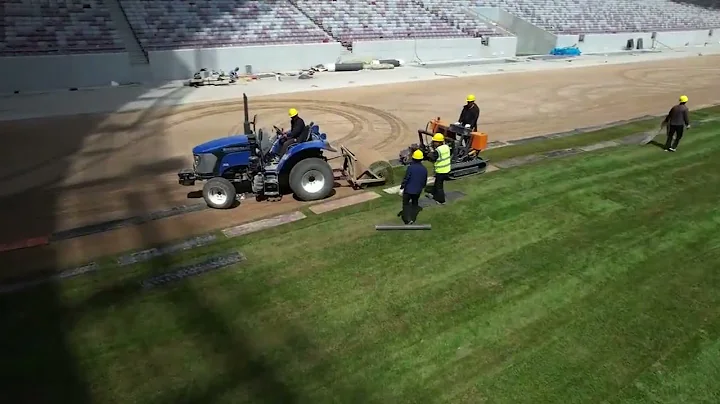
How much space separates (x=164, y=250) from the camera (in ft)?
25.4

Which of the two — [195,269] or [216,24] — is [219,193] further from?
[216,24]

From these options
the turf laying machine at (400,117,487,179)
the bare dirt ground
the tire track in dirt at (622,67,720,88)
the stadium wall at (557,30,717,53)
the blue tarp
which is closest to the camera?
the bare dirt ground

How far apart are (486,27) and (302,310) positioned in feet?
131

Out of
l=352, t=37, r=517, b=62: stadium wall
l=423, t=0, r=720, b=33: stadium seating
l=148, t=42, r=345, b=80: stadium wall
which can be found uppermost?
l=423, t=0, r=720, b=33: stadium seating

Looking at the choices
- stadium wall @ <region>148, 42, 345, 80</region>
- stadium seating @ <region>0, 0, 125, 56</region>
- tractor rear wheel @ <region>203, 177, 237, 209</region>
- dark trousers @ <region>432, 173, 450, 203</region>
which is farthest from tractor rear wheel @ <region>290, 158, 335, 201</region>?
stadium seating @ <region>0, 0, 125, 56</region>

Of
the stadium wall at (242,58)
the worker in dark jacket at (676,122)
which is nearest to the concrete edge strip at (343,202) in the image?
the worker in dark jacket at (676,122)

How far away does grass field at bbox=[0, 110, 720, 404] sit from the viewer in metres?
4.92

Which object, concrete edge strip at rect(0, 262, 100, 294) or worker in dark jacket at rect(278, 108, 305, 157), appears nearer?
concrete edge strip at rect(0, 262, 100, 294)

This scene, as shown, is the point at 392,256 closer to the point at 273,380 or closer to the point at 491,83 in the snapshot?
the point at 273,380

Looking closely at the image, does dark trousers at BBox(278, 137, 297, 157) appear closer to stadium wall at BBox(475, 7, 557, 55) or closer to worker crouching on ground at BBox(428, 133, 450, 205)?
worker crouching on ground at BBox(428, 133, 450, 205)

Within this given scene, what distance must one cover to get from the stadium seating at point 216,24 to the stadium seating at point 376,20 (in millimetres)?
1760

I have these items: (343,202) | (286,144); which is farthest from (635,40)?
(286,144)

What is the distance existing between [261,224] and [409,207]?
101 inches

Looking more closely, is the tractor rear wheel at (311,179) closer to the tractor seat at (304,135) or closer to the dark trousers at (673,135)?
the tractor seat at (304,135)
